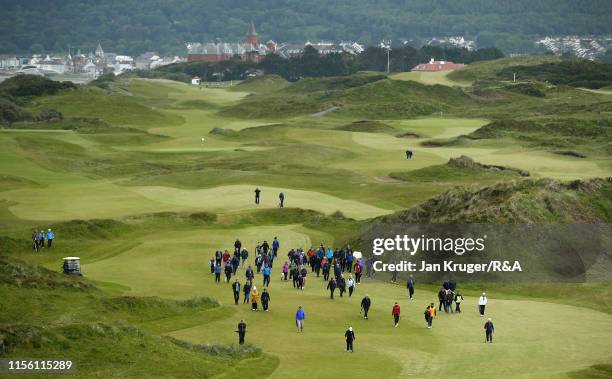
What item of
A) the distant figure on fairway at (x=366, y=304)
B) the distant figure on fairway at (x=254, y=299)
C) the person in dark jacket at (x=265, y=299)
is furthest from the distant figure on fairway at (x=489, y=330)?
the distant figure on fairway at (x=254, y=299)

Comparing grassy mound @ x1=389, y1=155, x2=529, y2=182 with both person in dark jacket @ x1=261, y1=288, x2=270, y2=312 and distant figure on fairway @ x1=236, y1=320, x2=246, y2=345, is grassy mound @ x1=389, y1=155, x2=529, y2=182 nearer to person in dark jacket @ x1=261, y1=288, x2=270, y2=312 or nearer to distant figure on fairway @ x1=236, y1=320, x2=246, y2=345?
person in dark jacket @ x1=261, y1=288, x2=270, y2=312

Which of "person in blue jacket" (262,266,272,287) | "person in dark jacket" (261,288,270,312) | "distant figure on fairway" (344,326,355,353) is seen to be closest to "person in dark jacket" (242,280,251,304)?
"person in dark jacket" (261,288,270,312)

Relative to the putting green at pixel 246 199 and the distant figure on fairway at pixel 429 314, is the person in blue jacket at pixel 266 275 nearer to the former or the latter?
the distant figure on fairway at pixel 429 314

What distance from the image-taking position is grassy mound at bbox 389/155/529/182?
298 ft

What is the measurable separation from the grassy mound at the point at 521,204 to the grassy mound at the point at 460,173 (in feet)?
89.0

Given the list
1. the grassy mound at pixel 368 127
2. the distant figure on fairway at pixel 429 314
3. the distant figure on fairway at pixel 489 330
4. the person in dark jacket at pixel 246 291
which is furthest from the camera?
the grassy mound at pixel 368 127

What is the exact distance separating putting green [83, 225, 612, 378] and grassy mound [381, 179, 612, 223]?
750 cm

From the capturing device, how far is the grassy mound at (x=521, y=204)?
2216 inches

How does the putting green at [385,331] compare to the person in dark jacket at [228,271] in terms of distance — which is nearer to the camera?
the putting green at [385,331]

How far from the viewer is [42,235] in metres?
60.5

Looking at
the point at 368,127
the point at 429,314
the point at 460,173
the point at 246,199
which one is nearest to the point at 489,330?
the point at 429,314

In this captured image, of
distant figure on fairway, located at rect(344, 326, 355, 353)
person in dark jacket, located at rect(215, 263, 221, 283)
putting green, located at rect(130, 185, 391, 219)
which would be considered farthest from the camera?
putting green, located at rect(130, 185, 391, 219)

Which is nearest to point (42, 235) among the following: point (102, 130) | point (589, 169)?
point (589, 169)

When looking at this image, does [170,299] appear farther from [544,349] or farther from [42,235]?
[42,235]
